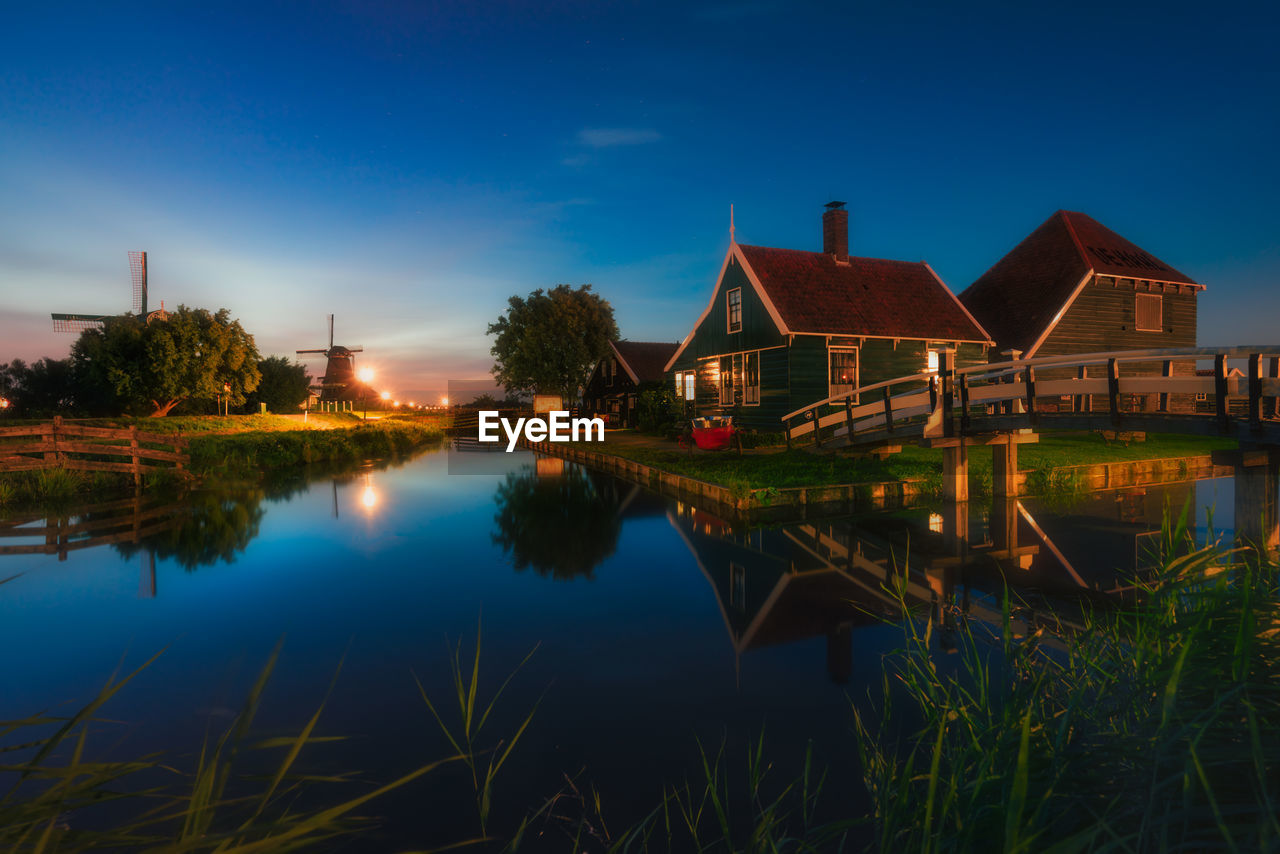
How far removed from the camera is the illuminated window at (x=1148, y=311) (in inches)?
1089

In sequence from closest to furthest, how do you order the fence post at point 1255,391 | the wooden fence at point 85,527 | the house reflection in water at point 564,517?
1. the fence post at point 1255,391
2. the house reflection in water at point 564,517
3. the wooden fence at point 85,527

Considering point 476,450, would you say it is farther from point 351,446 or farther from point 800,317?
point 800,317

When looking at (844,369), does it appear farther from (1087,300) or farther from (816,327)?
(1087,300)

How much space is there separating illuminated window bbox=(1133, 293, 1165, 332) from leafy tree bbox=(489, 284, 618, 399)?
33.8 m

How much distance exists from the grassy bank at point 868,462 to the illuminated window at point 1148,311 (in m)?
6.69

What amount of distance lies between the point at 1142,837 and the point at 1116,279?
32051 mm

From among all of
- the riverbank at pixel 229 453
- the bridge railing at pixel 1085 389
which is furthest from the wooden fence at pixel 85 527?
the bridge railing at pixel 1085 389

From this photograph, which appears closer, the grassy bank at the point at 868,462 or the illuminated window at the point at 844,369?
the grassy bank at the point at 868,462

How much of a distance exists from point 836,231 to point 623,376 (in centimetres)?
2061

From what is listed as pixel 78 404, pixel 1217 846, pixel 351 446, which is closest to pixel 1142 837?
pixel 1217 846

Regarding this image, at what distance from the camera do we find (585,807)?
13.4ft

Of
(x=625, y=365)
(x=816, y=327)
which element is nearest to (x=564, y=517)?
(x=816, y=327)

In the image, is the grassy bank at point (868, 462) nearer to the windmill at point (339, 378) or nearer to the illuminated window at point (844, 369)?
the illuminated window at point (844, 369)

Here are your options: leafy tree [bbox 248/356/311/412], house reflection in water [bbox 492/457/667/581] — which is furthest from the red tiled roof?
leafy tree [bbox 248/356/311/412]
